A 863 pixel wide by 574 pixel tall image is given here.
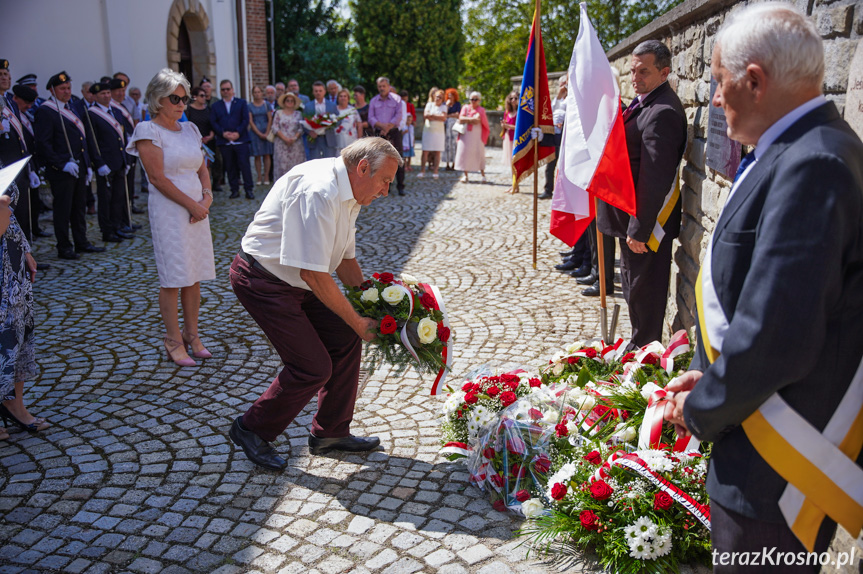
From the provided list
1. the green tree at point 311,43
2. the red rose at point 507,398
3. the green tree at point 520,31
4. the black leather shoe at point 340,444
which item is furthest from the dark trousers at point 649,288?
the green tree at point 311,43

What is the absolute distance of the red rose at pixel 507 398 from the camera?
149 inches

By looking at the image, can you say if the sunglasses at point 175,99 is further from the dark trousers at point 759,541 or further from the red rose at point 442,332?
the dark trousers at point 759,541

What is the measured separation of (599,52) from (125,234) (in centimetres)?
762

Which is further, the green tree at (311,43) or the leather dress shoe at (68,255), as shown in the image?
the green tree at (311,43)

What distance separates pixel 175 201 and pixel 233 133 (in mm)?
8713

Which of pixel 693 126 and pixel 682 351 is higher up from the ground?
pixel 693 126

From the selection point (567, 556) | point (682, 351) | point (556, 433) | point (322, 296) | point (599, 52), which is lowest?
point (567, 556)

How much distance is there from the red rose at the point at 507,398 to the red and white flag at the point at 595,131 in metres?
1.73

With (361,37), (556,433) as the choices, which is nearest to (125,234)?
(556,433)

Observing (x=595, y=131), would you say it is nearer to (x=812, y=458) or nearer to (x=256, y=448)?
(x=256, y=448)

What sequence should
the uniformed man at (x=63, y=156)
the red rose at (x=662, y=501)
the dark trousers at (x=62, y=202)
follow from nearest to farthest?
1. the red rose at (x=662, y=501)
2. the uniformed man at (x=63, y=156)
3. the dark trousers at (x=62, y=202)

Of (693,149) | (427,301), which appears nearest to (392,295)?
(427,301)

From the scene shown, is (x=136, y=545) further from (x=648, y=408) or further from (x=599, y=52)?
(x=599, y=52)

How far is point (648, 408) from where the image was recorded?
347 centimetres
